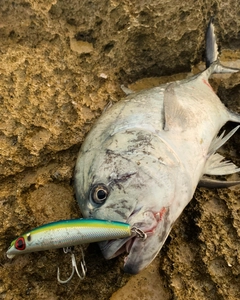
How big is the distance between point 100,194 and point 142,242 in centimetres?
44

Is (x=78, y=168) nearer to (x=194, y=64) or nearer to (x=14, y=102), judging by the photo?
(x=14, y=102)

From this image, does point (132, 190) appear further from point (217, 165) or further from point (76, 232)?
point (217, 165)

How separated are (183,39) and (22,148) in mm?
2025

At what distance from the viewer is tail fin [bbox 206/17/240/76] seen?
3.62 metres

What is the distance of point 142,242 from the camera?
230 centimetres

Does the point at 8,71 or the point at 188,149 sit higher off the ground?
the point at 8,71

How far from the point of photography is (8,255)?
2510 mm

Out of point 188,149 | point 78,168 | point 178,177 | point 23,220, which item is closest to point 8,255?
point 23,220

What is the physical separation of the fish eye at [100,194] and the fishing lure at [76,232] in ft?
0.84

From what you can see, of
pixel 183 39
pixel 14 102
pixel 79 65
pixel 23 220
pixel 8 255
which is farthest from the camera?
pixel 183 39

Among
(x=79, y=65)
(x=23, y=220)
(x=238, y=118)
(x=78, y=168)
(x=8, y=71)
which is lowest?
(x=238, y=118)

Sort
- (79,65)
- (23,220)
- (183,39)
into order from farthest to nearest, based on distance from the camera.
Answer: (183,39), (79,65), (23,220)

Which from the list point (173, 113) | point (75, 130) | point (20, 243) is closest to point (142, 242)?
point (20, 243)

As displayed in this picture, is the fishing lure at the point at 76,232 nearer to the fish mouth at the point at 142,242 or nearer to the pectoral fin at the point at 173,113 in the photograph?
the fish mouth at the point at 142,242
